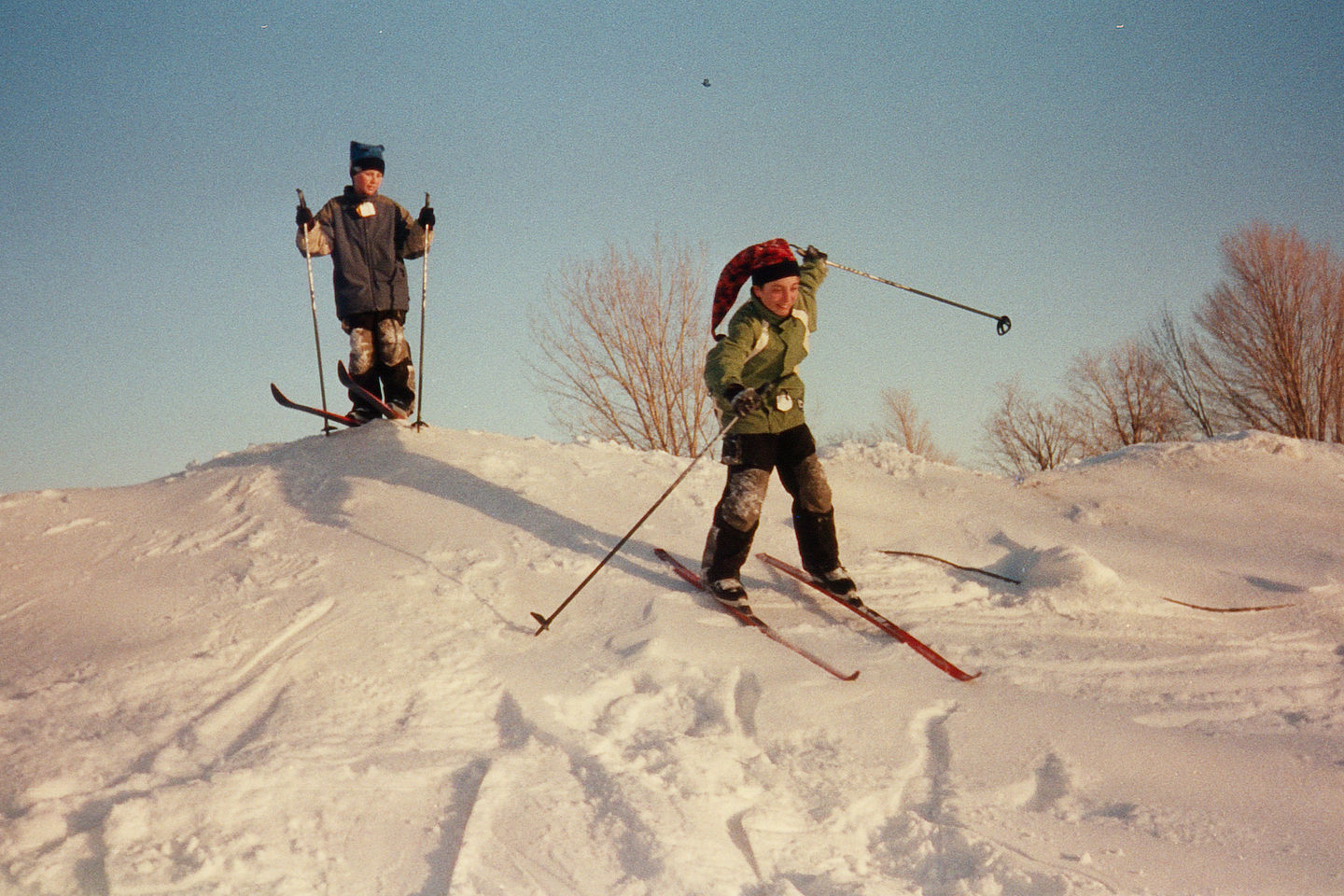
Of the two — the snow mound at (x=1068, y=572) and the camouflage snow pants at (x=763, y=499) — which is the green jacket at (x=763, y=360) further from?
the snow mound at (x=1068, y=572)

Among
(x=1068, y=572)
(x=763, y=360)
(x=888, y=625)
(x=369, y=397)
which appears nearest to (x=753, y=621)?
(x=888, y=625)

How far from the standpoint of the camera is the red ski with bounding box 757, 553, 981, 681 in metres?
3.83

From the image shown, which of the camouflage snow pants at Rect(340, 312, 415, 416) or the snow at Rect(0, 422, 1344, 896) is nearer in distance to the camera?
the snow at Rect(0, 422, 1344, 896)

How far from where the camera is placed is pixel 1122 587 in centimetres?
490

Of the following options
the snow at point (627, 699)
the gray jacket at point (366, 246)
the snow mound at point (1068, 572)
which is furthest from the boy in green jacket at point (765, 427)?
the gray jacket at point (366, 246)

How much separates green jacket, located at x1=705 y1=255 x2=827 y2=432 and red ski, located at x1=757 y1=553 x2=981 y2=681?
0.89 metres

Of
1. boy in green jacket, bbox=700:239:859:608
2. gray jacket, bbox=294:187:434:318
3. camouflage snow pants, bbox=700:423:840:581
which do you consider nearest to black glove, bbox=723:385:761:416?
boy in green jacket, bbox=700:239:859:608

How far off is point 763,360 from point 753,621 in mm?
1283

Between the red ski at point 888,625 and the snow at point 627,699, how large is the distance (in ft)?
0.20

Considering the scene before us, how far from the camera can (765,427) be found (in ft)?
15.1

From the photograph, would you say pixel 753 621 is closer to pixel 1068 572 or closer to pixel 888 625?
pixel 888 625

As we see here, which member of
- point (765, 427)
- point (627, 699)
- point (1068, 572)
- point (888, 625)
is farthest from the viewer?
point (1068, 572)

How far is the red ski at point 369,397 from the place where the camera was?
7.11 meters

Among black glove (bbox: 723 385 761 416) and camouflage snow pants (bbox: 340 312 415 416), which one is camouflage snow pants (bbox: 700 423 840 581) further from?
camouflage snow pants (bbox: 340 312 415 416)
